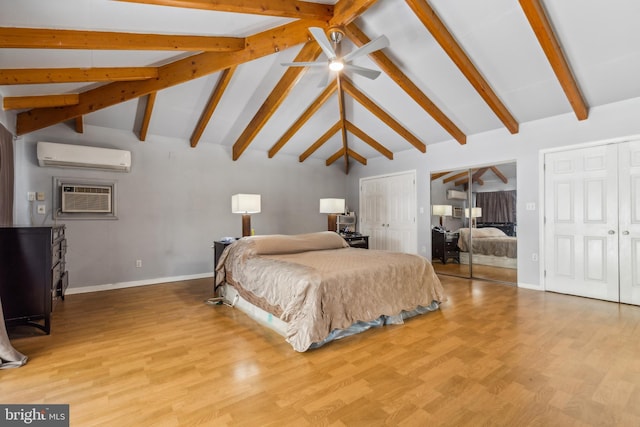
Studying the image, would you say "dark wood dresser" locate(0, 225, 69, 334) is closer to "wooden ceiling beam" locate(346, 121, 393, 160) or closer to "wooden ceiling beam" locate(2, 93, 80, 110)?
"wooden ceiling beam" locate(2, 93, 80, 110)

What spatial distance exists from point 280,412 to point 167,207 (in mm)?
4426

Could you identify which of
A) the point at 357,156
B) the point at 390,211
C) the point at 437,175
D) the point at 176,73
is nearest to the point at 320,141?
the point at 357,156

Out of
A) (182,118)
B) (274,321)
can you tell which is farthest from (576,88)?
(182,118)

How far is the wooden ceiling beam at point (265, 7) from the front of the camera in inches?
91.7

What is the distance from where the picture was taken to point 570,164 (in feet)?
13.9

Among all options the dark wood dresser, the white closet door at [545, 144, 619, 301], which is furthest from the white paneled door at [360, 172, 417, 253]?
the dark wood dresser

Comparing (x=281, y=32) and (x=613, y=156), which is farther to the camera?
(x=613, y=156)

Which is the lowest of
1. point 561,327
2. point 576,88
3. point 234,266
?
point 561,327

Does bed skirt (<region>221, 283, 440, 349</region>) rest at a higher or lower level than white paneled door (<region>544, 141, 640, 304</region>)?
lower

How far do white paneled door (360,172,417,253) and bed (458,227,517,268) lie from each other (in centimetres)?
97

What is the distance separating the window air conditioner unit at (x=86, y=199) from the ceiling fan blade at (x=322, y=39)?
3918 millimetres

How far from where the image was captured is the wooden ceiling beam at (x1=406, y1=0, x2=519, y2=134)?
2.93 metres

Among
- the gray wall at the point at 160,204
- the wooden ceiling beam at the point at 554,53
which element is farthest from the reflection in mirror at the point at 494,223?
the gray wall at the point at 160,204

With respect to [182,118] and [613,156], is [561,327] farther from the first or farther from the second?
[182,118]
